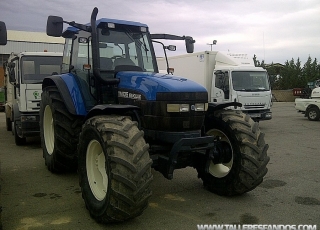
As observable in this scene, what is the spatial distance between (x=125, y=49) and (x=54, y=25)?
1.09 meters

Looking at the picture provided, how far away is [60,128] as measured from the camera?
17.1 feet

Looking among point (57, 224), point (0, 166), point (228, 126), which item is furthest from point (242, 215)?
point (0, 166)

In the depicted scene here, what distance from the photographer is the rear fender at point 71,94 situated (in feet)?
16.3

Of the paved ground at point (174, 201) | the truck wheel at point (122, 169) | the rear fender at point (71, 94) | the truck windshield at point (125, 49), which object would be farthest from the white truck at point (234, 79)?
the truck wheel at point (122, 169)

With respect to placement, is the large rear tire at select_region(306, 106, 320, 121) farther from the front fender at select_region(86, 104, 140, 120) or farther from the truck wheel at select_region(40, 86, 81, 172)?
the front fender at select_region(86, 104, 140, 120)

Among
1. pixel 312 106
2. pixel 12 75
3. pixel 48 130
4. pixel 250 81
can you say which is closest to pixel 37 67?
pixel 12 75

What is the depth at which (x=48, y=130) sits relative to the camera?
633cm

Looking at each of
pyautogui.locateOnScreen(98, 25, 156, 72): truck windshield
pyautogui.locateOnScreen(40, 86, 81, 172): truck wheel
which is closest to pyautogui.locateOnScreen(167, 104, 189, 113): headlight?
pyautogui.locateOnScreen(98, 25, 156, 72): truck windshield

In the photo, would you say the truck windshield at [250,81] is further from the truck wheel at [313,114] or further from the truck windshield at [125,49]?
the truck windshield at [125,49]

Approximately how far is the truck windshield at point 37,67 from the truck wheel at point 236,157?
5.09 meters

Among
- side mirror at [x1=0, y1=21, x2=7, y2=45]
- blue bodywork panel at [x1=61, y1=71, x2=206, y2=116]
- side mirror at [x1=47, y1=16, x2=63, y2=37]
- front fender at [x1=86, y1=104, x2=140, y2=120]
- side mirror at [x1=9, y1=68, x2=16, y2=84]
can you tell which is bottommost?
front fender at [x1=86, y1=104, x2=140, y2=120]

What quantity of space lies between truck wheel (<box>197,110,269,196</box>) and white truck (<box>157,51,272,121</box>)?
6.86 metres

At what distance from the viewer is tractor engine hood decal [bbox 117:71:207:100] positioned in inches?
164

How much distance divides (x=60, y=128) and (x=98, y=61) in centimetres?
126
